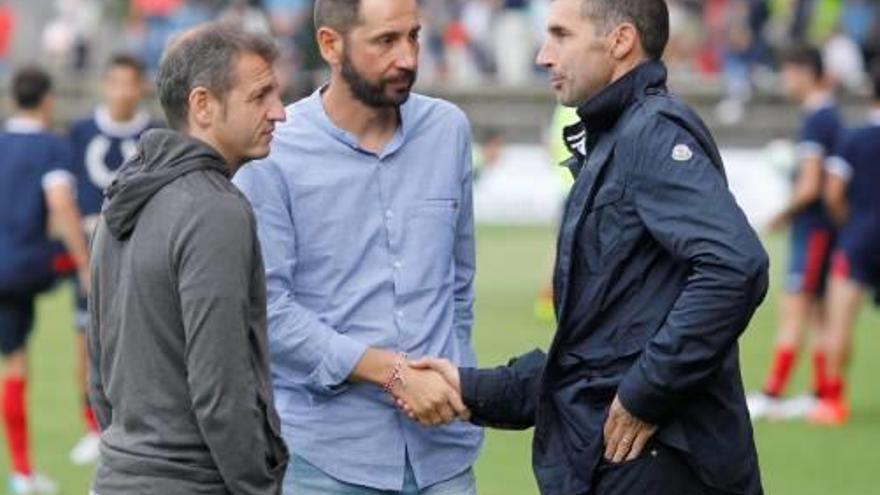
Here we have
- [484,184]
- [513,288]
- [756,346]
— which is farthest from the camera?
[484,184]

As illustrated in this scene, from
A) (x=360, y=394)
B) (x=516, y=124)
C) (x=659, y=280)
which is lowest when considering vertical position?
(x=516, y=124)

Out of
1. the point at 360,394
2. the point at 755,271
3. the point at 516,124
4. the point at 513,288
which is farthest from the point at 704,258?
the point at 516,124

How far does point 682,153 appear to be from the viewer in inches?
217

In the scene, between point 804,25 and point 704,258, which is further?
point 804,25

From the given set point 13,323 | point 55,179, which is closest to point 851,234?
point 55,179

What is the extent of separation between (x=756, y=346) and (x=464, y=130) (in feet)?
39.9

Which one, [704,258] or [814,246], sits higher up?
[704,258]

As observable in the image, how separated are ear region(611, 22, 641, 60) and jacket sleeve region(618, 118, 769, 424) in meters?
0.32

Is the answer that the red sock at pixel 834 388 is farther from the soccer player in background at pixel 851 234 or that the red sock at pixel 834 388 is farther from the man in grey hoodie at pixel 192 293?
the man in grey hoodie at pixel 192 293

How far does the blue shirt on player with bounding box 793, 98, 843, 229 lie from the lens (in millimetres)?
14352

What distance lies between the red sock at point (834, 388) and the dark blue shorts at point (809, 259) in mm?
654

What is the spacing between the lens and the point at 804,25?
3812 cm

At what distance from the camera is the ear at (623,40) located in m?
5.73

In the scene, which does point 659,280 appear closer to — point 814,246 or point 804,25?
point 814,246
